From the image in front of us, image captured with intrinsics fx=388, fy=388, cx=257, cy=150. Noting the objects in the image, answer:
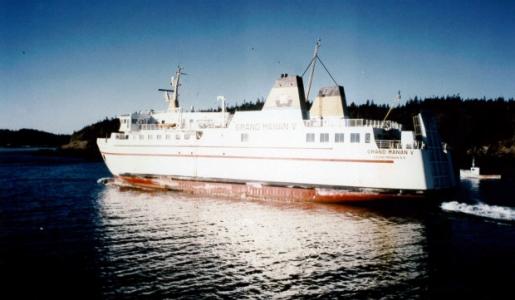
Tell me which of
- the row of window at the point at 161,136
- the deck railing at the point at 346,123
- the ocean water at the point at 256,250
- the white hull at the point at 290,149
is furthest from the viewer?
the row of window at the point at 161,136

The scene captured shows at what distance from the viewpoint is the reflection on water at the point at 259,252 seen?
1327 cm

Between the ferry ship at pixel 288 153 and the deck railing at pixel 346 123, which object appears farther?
the deck railing at pixel 346 123

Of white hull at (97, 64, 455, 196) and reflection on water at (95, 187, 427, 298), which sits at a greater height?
white hull at (97, 64, 455, 196)

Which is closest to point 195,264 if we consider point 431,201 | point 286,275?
point 286,275

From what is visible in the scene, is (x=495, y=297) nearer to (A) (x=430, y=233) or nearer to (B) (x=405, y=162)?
(A) (x=430, y=233)

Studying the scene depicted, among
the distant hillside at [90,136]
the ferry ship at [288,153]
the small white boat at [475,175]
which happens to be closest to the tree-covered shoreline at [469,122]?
the distant hillside at [90,136]

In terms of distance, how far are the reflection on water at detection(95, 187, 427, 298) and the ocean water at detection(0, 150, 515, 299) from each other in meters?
0.05

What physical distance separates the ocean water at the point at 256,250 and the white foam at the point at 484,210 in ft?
0.26

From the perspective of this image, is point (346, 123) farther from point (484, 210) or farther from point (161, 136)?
point (161, 136)

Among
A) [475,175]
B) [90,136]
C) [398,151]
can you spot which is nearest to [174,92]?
[398,151]

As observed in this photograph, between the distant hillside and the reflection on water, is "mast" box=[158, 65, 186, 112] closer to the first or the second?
the reflection on water

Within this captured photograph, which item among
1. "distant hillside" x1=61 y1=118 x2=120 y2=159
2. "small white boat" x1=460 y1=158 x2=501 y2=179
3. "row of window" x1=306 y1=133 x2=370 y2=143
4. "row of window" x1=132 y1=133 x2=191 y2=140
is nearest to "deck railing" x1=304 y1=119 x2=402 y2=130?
"row of window" x1=306 y1=133 x2=370 y2=143

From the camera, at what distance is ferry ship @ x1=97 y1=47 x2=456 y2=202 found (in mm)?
25828

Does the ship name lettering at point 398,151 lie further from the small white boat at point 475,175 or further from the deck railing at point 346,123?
the small white boat at point 475,175
